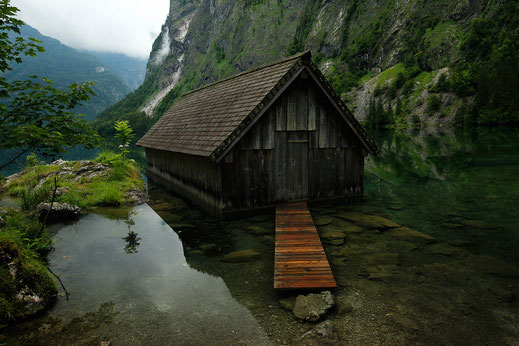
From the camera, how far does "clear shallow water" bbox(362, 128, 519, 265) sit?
991cm

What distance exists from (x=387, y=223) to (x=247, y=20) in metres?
175

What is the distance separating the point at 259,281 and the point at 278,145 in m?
6.00

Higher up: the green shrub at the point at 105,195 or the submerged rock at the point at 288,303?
the green shrub at the point at 105,195

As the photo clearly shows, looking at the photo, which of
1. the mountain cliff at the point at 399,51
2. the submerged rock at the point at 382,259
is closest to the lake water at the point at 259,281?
the submerged rock at the point at 382,259

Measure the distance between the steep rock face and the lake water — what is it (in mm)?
83544

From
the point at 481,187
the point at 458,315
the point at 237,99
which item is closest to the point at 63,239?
the point at 237,99

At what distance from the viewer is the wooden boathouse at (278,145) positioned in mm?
11102

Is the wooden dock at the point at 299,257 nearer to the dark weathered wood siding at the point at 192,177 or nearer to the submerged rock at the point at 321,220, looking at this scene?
the submerged rock at the point at 321,220

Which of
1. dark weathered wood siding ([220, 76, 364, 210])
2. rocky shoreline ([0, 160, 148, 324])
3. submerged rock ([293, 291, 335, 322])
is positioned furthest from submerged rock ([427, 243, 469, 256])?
rocky shoreline ([0, 160, 148, 324])

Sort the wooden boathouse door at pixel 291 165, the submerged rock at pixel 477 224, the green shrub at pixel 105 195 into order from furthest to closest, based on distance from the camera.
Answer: the green shrub at pixel 105 195 < the wooden boathouse door at pixel 291 165 < the submerged rock at pixel 477 224

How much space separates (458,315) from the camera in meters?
5.52

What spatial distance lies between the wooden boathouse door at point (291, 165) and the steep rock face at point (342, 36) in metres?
82.1

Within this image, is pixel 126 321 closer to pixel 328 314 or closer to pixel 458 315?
pixel 328 314

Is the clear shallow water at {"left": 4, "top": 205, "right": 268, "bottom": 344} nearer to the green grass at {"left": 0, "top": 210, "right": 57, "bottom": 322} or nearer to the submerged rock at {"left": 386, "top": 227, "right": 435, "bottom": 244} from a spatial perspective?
the green grass at {"left": 0, "top": 210, "right": 57, "bottom": 322}
